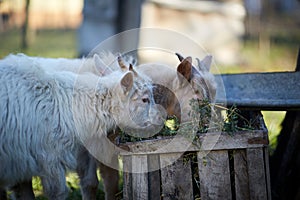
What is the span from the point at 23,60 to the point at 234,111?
6.51ft

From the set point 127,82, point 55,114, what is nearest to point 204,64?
point 127,82

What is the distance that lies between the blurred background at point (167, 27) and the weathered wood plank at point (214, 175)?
861 centimetres

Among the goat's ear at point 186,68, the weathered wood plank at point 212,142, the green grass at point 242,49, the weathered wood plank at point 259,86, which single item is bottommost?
the weathered wood plank at point 212,142

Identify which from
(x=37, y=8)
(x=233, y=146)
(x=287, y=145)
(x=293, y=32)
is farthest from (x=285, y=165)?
(x=37, y=8)

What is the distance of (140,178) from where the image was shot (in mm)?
4227

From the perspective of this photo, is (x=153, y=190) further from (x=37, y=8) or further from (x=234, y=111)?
(x=37, y=8)

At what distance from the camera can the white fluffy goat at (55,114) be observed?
4648 mm

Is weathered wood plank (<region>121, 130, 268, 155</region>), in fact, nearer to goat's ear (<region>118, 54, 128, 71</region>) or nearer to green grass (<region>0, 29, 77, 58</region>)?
goat's ear (<region>118, 54, 128, 71</region>)

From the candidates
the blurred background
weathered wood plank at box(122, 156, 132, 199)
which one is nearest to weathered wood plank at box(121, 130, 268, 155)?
weathered wood plank at box(122, 156, 132, 199)

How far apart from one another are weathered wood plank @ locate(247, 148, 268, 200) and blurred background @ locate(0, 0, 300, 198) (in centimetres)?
863

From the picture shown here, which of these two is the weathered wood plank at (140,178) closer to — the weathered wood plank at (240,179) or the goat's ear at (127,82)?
the weathered wood plank at (240,179)

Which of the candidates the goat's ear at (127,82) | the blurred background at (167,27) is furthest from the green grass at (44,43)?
the goat's ear at (127,82)

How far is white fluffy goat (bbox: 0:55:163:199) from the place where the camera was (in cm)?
465

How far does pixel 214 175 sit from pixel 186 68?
1.43m
